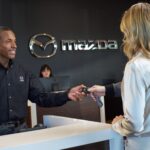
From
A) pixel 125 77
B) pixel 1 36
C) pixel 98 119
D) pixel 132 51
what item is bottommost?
pixel 98 119

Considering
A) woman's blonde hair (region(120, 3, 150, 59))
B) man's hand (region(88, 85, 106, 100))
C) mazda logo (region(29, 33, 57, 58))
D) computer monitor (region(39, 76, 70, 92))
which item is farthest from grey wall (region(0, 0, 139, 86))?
woman's blonde hair (region(120, 3, 150, 59))

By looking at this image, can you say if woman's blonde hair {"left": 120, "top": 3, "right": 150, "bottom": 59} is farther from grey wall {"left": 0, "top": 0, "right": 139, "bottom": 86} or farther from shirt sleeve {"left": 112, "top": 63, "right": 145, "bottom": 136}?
grey wall {"left": 0, "top": 0, "right": 139, "bottom": 86}

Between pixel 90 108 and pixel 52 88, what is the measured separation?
28.3 inches

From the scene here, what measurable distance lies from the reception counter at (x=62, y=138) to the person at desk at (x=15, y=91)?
2.37ft

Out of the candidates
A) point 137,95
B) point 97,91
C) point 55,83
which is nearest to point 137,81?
point 137,95

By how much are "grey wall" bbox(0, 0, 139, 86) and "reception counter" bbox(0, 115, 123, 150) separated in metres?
5.09

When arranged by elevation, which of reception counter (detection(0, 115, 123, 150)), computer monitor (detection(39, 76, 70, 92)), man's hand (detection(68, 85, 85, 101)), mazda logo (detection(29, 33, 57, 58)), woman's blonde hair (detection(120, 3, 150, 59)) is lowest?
reception counter (detection(0, 115, 123, 150))

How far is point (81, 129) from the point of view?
1901 millimetres

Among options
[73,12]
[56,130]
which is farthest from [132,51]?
[73,12]

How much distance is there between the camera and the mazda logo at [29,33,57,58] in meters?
7.11

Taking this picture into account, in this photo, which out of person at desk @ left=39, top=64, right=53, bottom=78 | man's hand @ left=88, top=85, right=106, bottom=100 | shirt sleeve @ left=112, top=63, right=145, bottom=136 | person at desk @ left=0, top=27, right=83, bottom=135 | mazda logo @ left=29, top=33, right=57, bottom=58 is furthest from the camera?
mazda logo @ left=29, top=33, right=57, bottom=58

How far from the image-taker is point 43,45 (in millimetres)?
7273

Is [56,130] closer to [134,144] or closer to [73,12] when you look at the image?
[134,144]

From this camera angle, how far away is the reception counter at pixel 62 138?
1622mm
